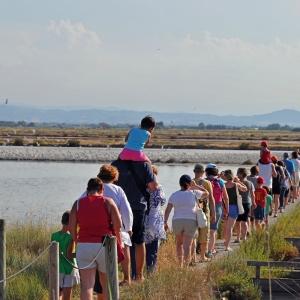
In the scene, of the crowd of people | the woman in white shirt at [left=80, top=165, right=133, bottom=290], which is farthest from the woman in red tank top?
the woman in white shirt at [left=80, top=165, right=133, bottom=290]

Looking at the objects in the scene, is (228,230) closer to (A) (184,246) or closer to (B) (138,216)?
(A) (184,246)

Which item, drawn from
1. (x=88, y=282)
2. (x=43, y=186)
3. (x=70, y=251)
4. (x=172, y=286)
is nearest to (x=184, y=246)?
(x=172, y=286)

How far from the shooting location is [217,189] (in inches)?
545

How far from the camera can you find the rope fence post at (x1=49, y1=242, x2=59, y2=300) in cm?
839

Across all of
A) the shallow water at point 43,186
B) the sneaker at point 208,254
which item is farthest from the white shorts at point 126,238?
the shallow water at point 43,186

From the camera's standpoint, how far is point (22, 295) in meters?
10.5

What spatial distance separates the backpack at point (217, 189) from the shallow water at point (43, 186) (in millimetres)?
5568

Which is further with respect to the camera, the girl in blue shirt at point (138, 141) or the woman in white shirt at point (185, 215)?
the woman in white shirt at point (185, 215)

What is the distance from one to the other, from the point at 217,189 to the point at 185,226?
1860mm

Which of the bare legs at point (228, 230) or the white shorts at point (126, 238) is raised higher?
the white shorts at point (126, 238)

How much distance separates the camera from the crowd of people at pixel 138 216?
8.88 metres

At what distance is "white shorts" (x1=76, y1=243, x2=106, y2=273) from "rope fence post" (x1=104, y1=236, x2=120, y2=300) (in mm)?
215

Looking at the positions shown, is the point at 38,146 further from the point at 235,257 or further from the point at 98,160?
the point at 235,257

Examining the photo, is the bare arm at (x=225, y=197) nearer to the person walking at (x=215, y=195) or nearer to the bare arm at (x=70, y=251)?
the person walking at (x=215, y=195)
